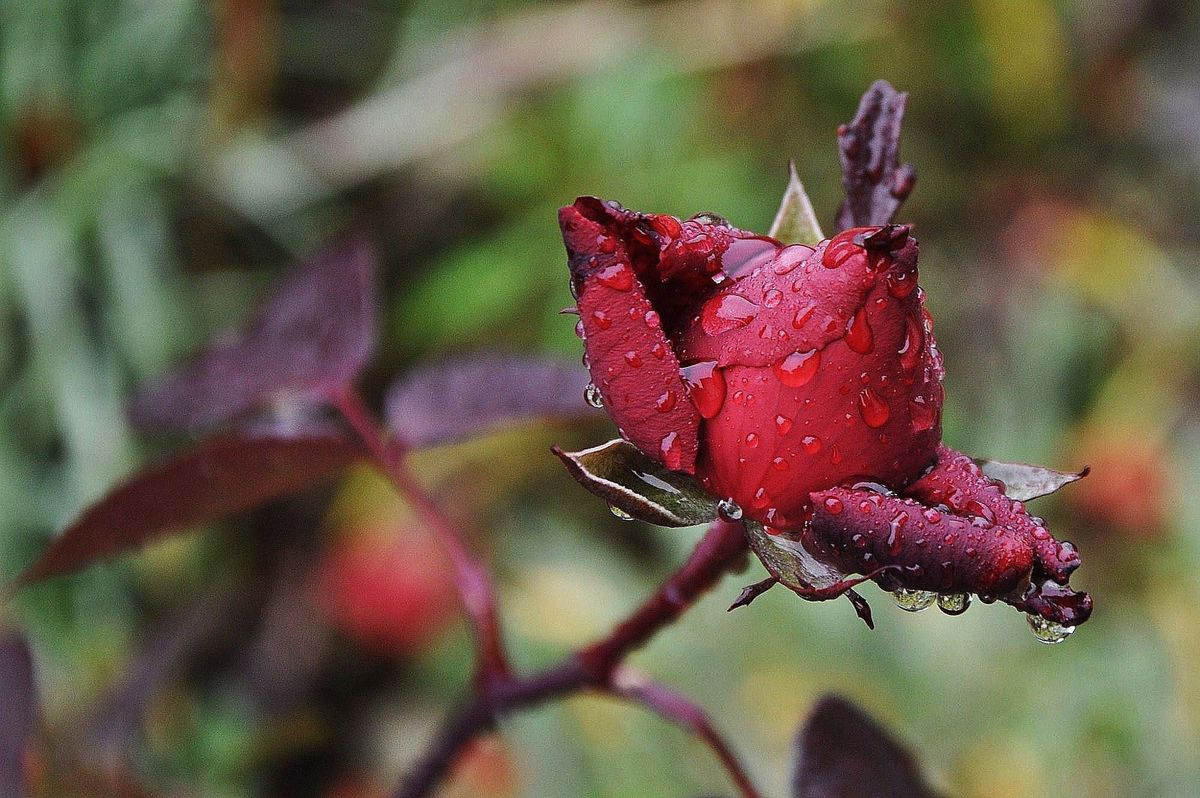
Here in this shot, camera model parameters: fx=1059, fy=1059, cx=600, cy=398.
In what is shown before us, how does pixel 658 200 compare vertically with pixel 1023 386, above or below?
above

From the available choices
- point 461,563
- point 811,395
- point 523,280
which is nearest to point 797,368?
point 811,395

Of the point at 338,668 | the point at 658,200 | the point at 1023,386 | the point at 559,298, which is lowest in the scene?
the point at 338,668

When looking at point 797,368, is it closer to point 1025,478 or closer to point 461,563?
point 1025,478

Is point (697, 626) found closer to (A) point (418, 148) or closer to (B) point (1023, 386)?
(B) point (1023, 386)

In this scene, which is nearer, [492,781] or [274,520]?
[492,781]

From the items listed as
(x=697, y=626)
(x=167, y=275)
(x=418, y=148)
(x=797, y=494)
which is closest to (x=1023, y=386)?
(x=697, y=626)

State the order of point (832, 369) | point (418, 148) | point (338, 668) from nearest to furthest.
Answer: point (832, 369)
point (338, 668)
point (418, 148)

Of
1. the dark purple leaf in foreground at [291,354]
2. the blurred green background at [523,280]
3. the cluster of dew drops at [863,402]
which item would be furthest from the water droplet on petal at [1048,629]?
the blurred green background at [523,280]

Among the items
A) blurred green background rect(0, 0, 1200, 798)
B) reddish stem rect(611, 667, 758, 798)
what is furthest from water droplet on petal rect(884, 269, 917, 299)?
blurred green background rect(0, 0, 1200, 798)
